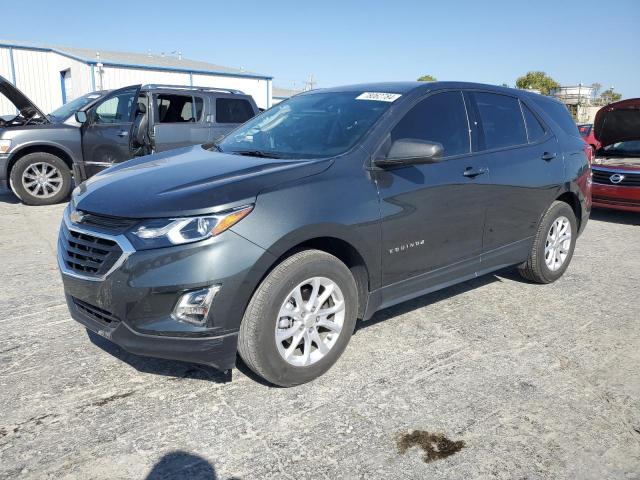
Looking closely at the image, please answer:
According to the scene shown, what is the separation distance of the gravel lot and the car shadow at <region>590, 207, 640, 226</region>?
184 inches

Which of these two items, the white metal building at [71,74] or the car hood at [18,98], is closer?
the car hood at [18,98]

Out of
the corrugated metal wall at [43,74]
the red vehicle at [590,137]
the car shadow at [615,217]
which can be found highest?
the corrugated metal wall at [43,74]

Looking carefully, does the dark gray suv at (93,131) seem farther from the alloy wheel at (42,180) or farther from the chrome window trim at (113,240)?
the chrome window trim at (113,240)

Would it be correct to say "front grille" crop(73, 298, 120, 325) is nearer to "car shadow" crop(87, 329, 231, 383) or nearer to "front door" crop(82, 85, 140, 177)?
"car shadow" crop(87, 329, 231, 383)

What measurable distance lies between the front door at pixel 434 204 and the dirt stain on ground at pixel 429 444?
39.4 inches

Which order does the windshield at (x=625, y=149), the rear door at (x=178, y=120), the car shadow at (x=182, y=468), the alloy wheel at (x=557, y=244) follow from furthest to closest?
the windshield at (x=625, y=149) → the rear door at (x=178, y=120) → the alloy wheel at (x=557, y=244) → the car shadow at (x=182, y=468)

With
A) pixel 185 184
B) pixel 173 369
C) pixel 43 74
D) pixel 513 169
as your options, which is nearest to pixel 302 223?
pixel 185 184

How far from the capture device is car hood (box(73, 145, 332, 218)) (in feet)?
8.40


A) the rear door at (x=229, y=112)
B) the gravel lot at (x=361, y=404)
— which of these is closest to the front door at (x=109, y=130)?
the rear door at (x=229, y=112)

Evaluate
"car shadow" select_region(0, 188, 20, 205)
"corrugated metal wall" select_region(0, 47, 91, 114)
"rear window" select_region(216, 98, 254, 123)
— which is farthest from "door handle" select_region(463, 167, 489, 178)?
"corrugated metal wall" select_region(0, 47, 91, 114)

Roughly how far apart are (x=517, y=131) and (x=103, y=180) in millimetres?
3235

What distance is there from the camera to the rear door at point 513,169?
13.0 feet

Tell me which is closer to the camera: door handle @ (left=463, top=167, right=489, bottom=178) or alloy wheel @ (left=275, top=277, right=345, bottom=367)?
alloy wheel @ (left=275, top=277, right=345, bottom=367)

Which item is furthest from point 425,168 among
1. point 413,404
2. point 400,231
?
point 413,404
